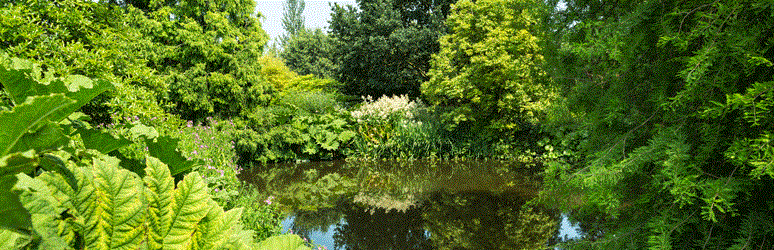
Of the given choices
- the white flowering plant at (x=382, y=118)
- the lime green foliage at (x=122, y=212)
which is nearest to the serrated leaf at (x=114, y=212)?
the lime green foliage at (x=122, y=212)

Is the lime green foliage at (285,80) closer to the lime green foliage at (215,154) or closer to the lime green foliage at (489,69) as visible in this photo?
the lime green foliage at (489,69)

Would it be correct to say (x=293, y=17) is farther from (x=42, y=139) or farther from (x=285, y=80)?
(x=42, y=139)

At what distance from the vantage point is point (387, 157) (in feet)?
36.0

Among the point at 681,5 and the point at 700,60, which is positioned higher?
the point at 681,5

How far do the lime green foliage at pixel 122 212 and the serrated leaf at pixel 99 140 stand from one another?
0.60m

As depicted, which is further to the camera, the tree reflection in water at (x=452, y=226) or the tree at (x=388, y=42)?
the tree at (x=388, y=42)

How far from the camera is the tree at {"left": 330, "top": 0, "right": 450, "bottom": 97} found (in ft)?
43.8

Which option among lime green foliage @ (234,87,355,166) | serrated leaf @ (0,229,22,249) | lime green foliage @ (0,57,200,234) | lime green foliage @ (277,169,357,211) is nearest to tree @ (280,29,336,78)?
lime green foliage @ (234,87,355,166)

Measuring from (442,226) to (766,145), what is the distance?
4.01 meters

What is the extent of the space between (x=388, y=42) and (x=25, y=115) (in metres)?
13.0

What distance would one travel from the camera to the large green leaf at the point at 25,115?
2.32 ft

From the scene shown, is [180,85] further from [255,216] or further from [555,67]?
[555,67]

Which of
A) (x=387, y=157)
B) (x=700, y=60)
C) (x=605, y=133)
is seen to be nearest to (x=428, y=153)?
(x=387, y=157)

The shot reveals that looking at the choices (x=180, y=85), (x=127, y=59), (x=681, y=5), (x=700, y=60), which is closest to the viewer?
(x=700, y=60)
